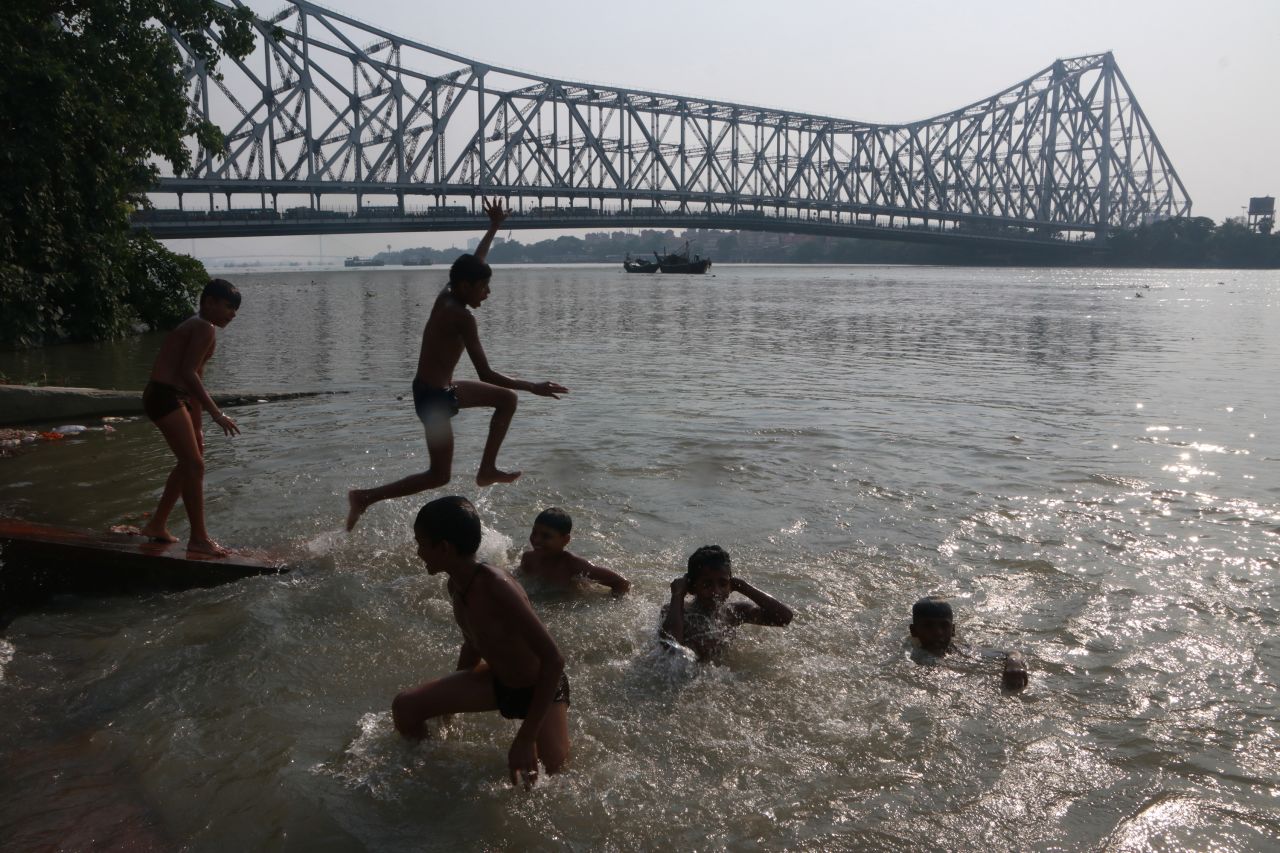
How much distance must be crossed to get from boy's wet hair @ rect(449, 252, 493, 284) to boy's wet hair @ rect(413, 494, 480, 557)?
196 cm

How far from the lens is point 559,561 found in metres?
5.12

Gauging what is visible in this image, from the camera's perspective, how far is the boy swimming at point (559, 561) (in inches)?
199

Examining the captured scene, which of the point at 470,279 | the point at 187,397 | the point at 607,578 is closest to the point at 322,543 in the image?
the point at 187,397

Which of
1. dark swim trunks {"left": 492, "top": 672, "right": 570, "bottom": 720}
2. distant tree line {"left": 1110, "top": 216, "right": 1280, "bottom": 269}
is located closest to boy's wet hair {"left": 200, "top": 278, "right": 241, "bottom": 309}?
dark swim trunks {"left": 492, "top": 672, "right": 570, "bottom": 720}

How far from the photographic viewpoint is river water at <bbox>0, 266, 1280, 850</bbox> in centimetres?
308

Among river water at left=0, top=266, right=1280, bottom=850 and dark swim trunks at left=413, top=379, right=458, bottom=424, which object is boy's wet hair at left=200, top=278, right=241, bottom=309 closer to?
dark swim trunks at left=413, top=379, right=458, bottom=424

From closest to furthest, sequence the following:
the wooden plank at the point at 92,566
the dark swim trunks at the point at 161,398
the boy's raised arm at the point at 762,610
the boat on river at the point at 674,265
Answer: the boy's raised arm at the point at 762,610 → the wooden plank at the point at 92,566 → the dark swim trunks at the point at 161,398 → the boat on river at the point at 674,265

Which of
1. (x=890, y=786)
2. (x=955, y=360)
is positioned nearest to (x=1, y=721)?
(x=890, y=786)

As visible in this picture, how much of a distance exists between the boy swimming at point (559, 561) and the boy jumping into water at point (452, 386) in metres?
0.43

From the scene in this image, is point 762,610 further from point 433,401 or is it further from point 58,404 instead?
point 58,404

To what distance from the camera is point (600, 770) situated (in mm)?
3354

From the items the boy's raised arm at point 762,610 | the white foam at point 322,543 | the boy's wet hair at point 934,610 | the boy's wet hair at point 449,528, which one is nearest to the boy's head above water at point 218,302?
the white foam at point 322,543

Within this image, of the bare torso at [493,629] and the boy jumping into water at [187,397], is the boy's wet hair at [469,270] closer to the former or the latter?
the boy jumping into water at [187,397]

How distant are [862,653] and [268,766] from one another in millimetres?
2488
